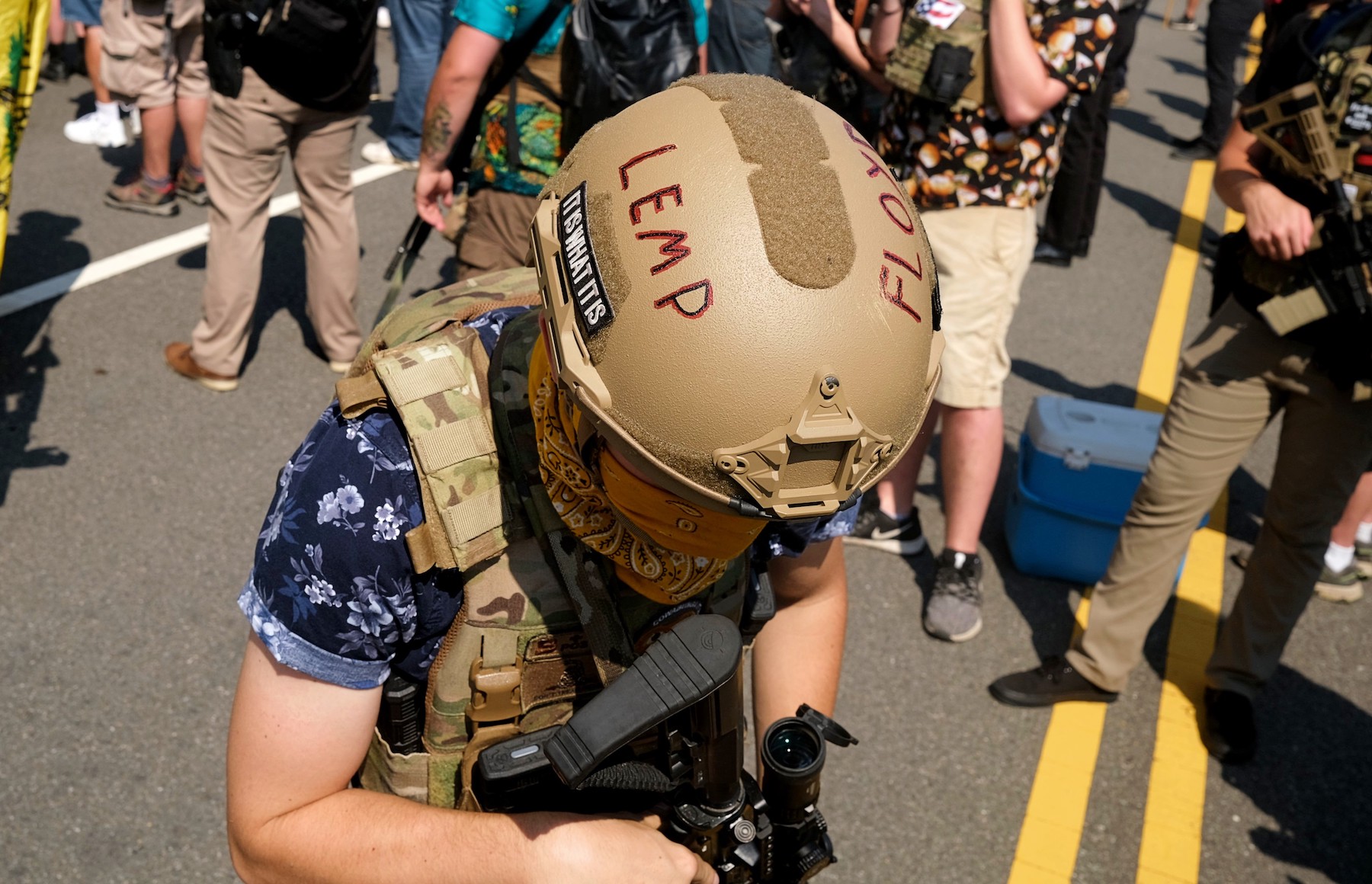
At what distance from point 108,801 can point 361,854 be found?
1.81m

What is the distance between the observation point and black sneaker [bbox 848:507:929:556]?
413 cm

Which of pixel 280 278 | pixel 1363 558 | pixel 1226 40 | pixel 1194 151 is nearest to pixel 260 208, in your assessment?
pixel 280 278

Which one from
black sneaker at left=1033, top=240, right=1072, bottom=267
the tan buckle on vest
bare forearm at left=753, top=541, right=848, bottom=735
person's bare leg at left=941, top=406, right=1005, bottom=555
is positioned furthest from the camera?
black sneaker at left=1033, top=240, right=1072, bottom=267

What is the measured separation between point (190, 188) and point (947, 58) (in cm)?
472

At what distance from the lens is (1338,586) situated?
4156mm

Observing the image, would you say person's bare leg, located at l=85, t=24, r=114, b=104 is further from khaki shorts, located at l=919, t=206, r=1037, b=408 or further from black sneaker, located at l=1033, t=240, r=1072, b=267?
black sneaker, located at l=1033, t=240, r=1072, b=267

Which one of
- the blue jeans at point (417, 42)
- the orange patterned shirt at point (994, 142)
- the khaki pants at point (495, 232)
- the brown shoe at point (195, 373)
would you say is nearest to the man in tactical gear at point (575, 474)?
the khaki pants at point (495, 232)

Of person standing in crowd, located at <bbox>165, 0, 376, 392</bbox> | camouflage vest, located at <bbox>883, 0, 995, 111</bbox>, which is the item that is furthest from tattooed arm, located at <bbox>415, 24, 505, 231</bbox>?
camouflage vest, located at <bbox>883, 0, 995, 111</bbox>

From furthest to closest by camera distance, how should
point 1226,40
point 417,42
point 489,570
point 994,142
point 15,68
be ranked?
point 1226,40 < point 417,42 < point 994,142 < point 15,68 < point 489,570

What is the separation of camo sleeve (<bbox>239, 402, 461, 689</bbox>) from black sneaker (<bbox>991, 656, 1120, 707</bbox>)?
255cm

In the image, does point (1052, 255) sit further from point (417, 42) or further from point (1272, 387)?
point (417, 42)

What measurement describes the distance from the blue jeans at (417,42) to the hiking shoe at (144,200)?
1477 millimetres

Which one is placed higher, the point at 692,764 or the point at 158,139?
the point at 692,764

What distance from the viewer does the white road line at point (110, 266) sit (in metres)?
5.08
